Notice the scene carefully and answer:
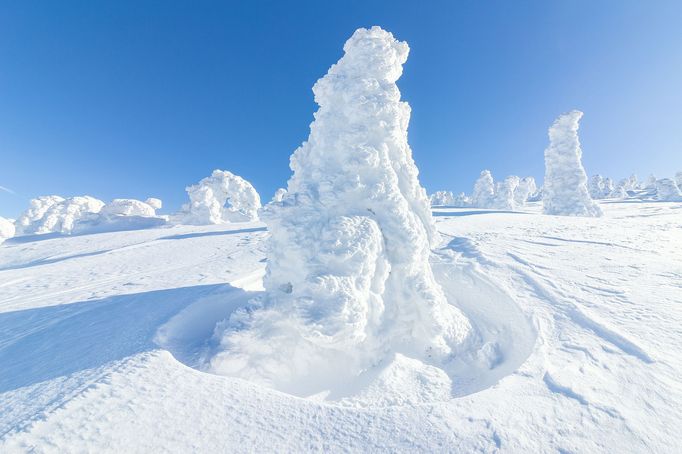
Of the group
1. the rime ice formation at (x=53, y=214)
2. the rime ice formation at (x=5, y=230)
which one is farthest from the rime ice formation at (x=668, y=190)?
the rime ice formation at (x=5, y=230)

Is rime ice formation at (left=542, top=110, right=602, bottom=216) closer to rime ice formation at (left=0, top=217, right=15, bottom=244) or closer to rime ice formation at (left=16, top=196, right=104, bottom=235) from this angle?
rime ice formation at (left=16, top=196, right=104, bottom=235)

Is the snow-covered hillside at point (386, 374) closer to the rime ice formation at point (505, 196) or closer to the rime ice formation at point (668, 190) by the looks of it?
the rime ice formation at point (505, 196)

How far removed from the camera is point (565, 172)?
99.3 feet

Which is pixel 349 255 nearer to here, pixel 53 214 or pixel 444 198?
pixel 53 214

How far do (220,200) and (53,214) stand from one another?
21057 millimetres

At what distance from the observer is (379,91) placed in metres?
7.88

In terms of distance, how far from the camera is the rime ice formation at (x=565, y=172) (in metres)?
29.0

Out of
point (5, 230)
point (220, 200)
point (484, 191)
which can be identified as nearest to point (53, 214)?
point (5, 230)

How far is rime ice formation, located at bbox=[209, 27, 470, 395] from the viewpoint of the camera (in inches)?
225

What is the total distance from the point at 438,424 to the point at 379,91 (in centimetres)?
Answer: 745

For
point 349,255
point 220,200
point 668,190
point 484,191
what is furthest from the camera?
point 484,191

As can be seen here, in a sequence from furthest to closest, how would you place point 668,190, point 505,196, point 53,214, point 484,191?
point 484,191 < point 505,196 < point 668,190 < point 53,214

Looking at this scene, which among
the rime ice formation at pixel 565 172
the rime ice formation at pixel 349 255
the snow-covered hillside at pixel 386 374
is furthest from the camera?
the rime ice formation at pixel 565 172

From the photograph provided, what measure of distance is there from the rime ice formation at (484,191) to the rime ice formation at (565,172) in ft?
71.3
